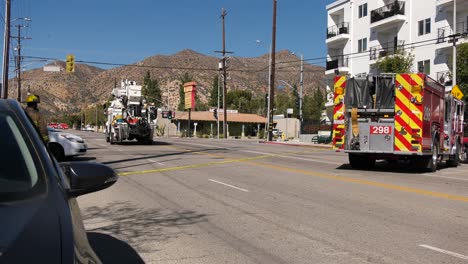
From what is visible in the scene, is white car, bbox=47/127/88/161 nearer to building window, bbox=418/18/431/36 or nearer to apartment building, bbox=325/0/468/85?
apartment building, bbox=325/0/468/85

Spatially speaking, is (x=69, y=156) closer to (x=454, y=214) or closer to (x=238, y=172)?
(x=238, y=172)

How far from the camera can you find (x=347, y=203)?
31.9ft

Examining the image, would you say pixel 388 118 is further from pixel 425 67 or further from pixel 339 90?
pixel 425 67

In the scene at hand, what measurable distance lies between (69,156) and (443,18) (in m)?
33.4

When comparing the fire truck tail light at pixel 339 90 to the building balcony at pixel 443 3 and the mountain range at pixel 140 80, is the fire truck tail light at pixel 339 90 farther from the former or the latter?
the mountain range at pixel 140 80

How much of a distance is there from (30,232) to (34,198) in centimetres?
30

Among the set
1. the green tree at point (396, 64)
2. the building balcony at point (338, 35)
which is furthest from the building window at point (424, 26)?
the building balcony at point (338, 35)

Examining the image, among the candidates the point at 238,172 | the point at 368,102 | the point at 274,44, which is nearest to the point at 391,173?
the point at 368,102

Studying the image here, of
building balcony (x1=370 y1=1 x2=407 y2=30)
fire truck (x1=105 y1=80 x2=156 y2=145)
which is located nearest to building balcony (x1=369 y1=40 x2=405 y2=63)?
building balcony (x1=370 y1=1 x2=407 y2=30)

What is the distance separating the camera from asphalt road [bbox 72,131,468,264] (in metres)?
5.98

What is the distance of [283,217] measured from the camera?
8188 mm

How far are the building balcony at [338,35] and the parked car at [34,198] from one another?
52.5m

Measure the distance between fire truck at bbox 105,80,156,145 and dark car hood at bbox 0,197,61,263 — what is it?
28.8 metres

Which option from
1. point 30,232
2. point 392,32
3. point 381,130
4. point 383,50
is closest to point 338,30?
point 392,32
